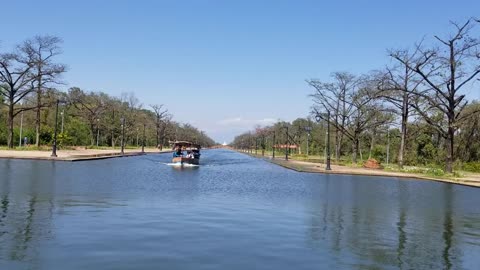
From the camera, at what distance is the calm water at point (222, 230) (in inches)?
369

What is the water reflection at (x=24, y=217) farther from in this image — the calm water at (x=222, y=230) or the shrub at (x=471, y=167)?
the shrub at (x=471, y=167)

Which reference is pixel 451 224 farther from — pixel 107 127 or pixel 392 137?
pixel 107 127

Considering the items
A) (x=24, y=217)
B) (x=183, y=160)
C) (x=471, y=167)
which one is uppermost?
(x=471, y=167)

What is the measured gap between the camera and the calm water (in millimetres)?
9383

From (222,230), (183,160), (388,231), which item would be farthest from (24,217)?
(183,160)

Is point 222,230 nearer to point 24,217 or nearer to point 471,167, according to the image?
point 24,217

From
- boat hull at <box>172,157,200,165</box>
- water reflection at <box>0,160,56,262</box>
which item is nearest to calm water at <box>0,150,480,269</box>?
water reflection at <box>0,160,56,262</box>

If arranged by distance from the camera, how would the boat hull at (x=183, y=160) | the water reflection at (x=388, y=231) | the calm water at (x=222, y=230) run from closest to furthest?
the calm water at (x=222, y=230), the water reflection at (x=388, y=231), the boat hull at (x=183, y=160)

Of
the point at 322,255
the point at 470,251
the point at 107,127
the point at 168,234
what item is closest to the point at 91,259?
the point at 168,234

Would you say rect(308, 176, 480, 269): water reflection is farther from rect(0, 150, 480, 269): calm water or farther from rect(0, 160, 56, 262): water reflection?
rect(0, 160, 56, 262): water reflection

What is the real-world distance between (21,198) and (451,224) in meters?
14.1

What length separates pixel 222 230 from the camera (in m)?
12.5

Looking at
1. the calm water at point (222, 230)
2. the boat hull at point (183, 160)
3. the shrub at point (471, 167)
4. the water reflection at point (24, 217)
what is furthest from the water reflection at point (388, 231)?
the shrub at point (471, 167)

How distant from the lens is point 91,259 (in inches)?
354
